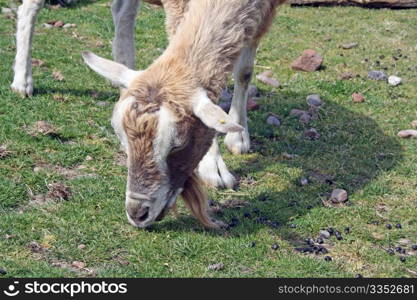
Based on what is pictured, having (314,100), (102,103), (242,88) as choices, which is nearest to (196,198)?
(242,88)

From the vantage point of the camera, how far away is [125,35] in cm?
826

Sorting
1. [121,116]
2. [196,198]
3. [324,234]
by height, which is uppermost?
[121,116]

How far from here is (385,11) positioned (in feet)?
41.3

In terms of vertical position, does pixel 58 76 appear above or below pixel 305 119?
below

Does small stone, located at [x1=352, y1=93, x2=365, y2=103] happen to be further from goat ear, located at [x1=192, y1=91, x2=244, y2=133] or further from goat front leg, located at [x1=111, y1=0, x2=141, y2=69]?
goat ear, located at [x1=192, y1=91, x2=244, y2=133]

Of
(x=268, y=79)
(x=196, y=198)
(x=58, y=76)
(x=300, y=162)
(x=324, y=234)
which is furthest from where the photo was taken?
(x=268, y=79)

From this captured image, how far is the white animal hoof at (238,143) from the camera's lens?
7.39 meters

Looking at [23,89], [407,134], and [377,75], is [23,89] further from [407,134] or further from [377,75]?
[377,75]

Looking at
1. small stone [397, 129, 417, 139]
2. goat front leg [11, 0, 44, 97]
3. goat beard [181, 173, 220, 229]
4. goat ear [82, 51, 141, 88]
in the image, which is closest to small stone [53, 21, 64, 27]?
goat front leg [11, 0, 44, 97]

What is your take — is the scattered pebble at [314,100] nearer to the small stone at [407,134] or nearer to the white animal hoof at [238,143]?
the small stone at [407,134]

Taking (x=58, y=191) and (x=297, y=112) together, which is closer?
(x=58, y=191)

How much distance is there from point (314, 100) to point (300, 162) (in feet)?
5.40

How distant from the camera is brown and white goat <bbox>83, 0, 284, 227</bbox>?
203 inches

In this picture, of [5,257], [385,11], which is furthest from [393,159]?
[385,11]
